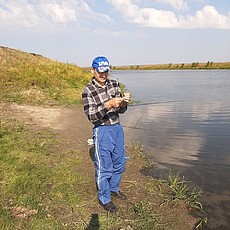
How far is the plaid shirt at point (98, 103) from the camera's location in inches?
166

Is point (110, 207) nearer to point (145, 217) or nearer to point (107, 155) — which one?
point (145, 217)

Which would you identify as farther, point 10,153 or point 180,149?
point 180,149

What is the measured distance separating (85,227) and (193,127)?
799 centimetres

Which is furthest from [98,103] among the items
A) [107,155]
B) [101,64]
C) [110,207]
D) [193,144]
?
[193,144]

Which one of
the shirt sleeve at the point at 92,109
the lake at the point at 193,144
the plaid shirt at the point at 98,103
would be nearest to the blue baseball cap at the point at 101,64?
the plaid shirt at the point at 98,103

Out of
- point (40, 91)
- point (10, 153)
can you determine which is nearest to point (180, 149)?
point (10, 153)

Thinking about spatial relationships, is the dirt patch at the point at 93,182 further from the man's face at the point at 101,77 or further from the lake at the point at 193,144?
the man's face at the point at 101,77

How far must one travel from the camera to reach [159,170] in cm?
688

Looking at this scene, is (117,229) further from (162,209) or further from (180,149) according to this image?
(180,149)

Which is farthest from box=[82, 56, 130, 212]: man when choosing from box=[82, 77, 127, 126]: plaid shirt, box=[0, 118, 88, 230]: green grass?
box=[0, 118, 88, 230]: green grass

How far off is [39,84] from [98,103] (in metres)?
15.4

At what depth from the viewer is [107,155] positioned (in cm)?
445

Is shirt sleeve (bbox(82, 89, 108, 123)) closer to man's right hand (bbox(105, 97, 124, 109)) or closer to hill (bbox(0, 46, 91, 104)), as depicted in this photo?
man's right hand (bbox(105, 97, 124, 109))

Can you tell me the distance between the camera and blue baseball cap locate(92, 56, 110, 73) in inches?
167
